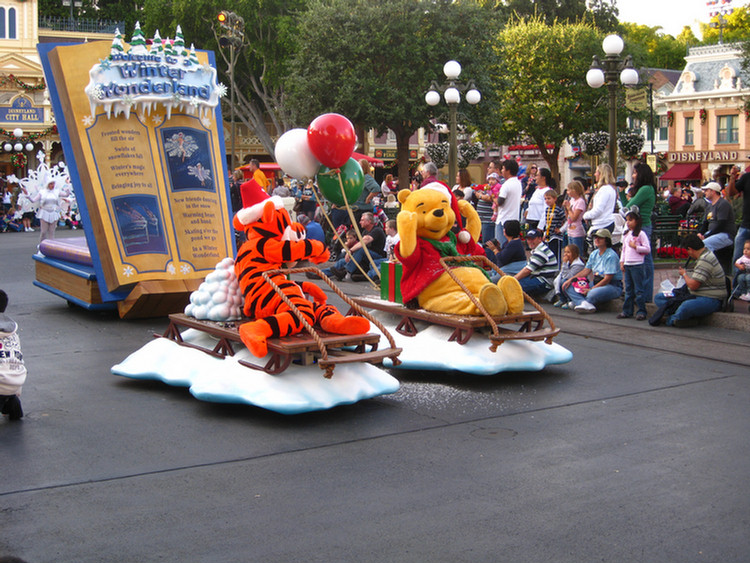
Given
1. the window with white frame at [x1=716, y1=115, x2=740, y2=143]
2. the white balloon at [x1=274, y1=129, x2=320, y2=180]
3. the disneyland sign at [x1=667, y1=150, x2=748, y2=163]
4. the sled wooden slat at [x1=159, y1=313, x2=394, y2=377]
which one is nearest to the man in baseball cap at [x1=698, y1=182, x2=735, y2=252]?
the white balloon at [x1=274, y1=129, x2=320, y2=180]

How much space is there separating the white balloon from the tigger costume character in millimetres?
1183

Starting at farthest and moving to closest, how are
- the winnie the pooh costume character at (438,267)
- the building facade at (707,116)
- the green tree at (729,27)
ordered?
the green tree at (729,27), the building facade at (707,116), the winnie the pooh costume character at (438,267)

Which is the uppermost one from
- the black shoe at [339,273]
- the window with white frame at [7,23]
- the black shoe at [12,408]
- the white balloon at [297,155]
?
the window with white frame at [7,23]

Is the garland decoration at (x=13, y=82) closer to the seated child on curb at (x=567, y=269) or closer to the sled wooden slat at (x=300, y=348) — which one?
the seated child on curb at (x=567, y=269)

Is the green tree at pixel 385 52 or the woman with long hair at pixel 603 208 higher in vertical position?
the green tree at pixel 385 52

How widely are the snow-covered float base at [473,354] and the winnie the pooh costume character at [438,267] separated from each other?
308 millimetres

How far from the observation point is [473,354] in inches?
313

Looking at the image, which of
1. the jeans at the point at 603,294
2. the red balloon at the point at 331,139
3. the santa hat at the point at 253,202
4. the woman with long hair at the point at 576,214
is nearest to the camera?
the santa hat at the point at 253,202

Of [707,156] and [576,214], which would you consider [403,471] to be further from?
[707,156]

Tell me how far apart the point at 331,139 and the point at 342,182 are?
634 mm

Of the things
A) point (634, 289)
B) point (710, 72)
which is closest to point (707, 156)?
point (710, 72)

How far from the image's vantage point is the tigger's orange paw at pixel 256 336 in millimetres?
6625

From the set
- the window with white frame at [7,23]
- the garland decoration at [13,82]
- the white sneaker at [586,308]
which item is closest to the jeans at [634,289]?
the white sneaker at [586,308]

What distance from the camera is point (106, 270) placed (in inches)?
428
